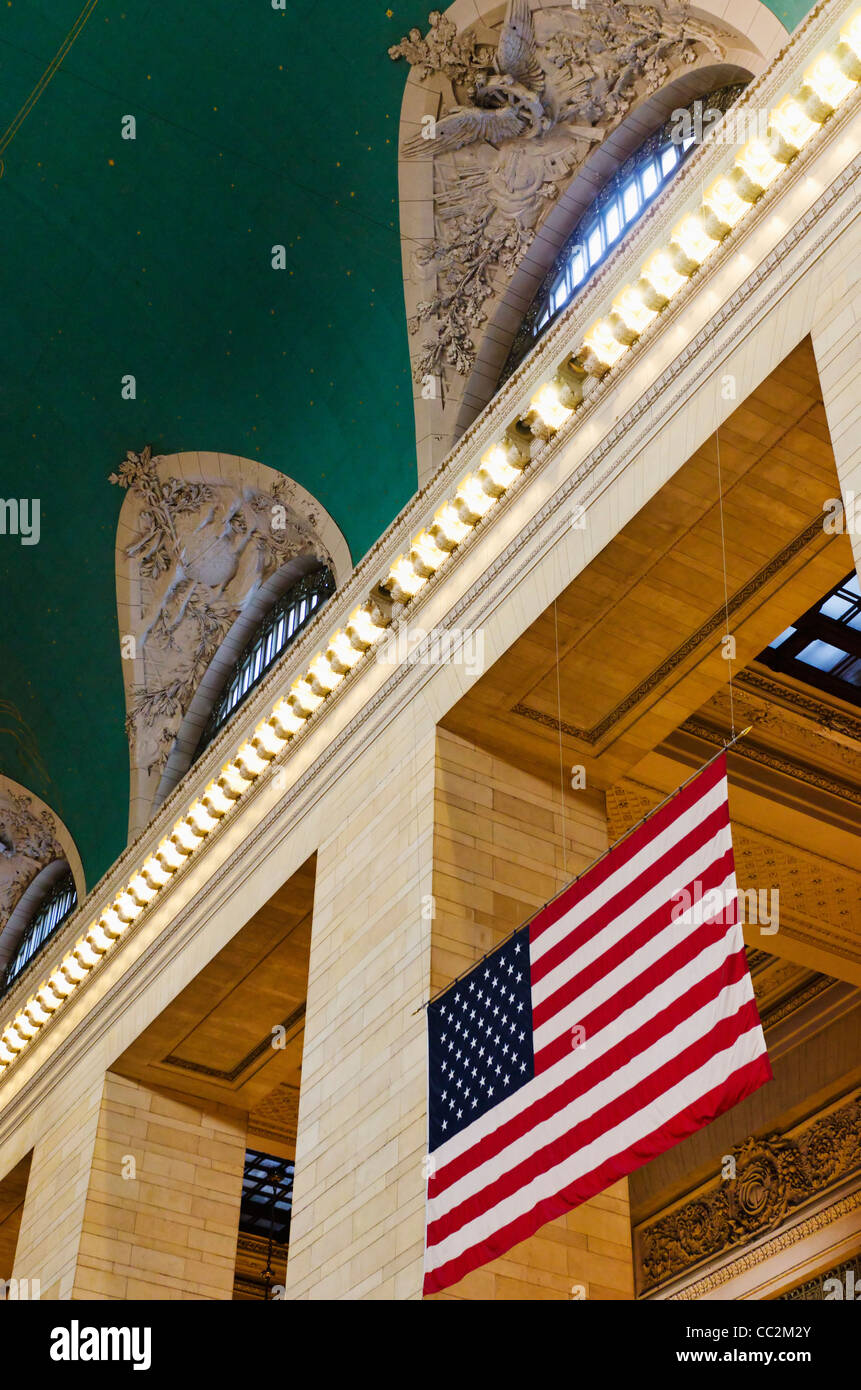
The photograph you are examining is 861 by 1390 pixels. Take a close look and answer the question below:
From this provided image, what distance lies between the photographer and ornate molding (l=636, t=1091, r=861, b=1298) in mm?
16000

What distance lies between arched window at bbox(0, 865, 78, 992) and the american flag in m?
11.9

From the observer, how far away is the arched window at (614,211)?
41.9 feet

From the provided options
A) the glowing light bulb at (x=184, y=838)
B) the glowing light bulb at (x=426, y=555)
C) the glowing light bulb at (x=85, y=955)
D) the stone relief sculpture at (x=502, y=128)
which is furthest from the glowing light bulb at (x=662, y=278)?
the glowing light bulb at (x=85, y=955)

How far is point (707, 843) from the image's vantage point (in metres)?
8.18

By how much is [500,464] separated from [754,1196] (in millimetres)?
8662

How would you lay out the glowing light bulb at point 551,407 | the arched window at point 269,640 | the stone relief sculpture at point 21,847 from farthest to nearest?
1. the stone relief sculpture at point 21,847
2. the arched window at point 269,640
3. the glowing light bulb at point 551,407

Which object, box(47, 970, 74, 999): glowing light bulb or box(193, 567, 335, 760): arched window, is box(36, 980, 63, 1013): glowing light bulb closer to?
box(47, 970, 74, 999): glowing light bulb

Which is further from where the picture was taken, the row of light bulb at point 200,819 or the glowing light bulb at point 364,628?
the row of light bulb at point 200,819

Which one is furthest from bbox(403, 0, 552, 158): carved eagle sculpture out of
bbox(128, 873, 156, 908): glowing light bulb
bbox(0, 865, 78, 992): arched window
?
bbox(0, 865, 78, 992): arched window

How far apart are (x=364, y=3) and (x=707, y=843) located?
360 inches

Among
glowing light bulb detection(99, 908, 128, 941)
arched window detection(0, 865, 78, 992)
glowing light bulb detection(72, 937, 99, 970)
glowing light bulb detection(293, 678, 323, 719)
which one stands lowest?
glowing light bulb detection(72, 937, 99, 970)

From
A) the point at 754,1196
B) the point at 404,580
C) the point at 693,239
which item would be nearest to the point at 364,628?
the point at 404,580

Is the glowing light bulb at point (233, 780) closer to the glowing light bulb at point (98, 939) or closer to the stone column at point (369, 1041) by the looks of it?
the stone column at point (369, 1041)

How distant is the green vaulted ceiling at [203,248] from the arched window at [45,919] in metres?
5.17
